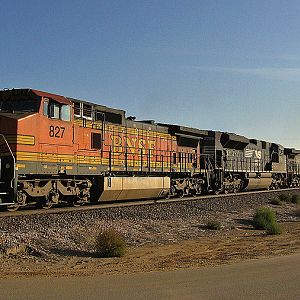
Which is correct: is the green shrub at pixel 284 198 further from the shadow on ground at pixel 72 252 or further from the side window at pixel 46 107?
the shadow on ground at pixel 72 252

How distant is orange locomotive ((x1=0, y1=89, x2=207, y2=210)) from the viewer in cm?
1432

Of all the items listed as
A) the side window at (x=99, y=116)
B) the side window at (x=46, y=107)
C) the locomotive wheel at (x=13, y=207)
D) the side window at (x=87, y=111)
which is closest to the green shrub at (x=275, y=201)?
the side window at (x=99, y=116)

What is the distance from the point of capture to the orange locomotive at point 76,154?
14.3m

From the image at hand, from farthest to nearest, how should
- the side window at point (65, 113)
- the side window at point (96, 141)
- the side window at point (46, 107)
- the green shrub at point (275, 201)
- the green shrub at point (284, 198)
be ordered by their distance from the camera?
the green shrub at point (284, 198)
the green shrub at point (275, 201)
the side window at point (96, 141)
the side window at point (65, 113)
the side window at point (46, 107)

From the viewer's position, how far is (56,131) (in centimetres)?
1584

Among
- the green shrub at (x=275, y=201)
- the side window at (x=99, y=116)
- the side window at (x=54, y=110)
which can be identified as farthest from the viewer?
the green shrub at (x=275, y=201)

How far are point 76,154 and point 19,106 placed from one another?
277 centimetres

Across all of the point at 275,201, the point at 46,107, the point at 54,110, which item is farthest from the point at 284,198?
the point at 46,107

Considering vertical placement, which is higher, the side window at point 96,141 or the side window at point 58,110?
the side window at point 58,110

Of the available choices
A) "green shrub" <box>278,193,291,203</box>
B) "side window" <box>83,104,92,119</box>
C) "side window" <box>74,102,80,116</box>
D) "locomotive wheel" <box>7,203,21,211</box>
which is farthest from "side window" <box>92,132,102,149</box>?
"green shrub" <box>278,193,291,203</box>

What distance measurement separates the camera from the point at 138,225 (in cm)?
1475

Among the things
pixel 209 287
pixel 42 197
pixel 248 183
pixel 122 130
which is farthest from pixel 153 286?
pixel 248 183

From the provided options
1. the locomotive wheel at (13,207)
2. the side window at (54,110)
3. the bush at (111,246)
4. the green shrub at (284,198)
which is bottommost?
the bush at (111,246)

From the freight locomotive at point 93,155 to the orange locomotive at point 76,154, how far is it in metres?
0.03
